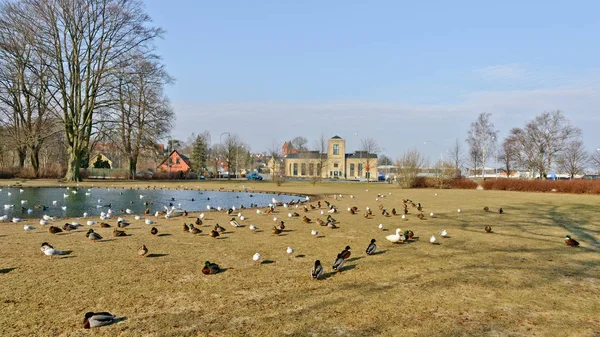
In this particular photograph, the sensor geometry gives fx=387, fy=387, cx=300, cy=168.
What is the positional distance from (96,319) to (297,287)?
3.43m

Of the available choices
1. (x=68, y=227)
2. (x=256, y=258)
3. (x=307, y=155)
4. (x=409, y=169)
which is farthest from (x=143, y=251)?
(x=307, y=155)

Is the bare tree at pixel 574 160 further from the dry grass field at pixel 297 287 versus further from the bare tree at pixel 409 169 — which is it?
the dry grass field at pixel 297 287

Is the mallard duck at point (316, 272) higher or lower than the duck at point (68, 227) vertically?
lower

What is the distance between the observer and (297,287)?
292 inches

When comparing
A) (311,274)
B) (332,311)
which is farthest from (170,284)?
(332,311)

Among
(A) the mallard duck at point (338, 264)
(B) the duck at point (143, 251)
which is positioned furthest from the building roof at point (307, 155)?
(A) the mallard duck at point (338, 264)

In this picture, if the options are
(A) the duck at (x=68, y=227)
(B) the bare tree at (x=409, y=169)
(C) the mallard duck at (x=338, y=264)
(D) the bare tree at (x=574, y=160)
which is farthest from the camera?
(D) the bare tree at (x=574, y=160)

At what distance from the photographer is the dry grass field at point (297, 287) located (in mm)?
5676

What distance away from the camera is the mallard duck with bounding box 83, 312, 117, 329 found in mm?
5477

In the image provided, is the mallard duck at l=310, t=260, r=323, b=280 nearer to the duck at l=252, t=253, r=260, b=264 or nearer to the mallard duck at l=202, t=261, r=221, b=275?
the duck at l=252, t=253, r=260, b=264

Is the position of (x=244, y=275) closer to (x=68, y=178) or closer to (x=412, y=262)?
(x=412, y=262)

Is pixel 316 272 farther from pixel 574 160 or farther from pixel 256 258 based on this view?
pixel 574 160

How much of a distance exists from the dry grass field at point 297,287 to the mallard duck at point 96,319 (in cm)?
10

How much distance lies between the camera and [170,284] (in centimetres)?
745
